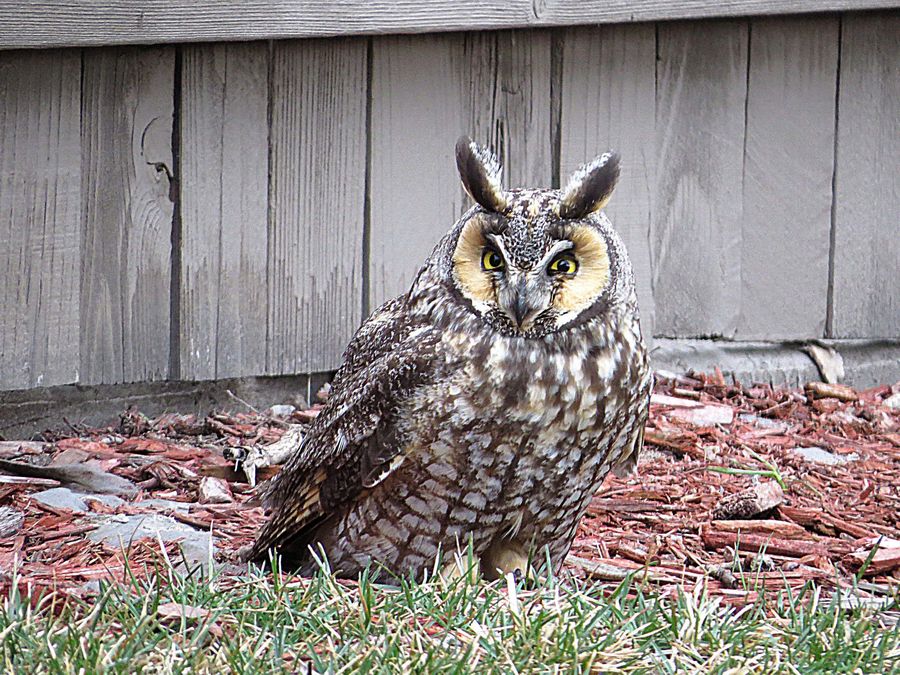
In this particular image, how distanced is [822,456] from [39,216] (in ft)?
10.3

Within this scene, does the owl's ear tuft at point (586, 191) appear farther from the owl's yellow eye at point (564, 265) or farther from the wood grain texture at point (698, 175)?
the wood grain texture at point (698, 175)

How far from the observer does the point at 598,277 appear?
3475 mm

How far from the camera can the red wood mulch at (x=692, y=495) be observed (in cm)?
362

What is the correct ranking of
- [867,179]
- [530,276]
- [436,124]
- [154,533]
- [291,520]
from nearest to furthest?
[530,276], [291,520], [154,533], [436,124], [867,179]

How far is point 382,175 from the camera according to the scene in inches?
200

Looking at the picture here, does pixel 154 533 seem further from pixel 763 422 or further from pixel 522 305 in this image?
pixel 763 422

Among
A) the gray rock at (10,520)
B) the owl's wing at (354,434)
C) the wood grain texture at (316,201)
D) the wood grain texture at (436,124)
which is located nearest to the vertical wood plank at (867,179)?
the wood grain texture at (436,124)

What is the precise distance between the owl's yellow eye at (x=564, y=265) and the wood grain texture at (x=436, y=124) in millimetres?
1794

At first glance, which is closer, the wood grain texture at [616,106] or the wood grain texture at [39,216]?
the wood grain texture at [39,216]

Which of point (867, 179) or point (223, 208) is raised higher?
point (867, 179)

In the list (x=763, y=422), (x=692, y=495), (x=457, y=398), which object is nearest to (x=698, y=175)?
(x=763, y=422)

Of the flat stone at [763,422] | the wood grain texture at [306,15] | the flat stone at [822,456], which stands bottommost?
the flat stone at [822,456]

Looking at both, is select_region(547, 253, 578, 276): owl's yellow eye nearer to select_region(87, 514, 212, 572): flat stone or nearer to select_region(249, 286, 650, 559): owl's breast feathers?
select_region(249, 286, 650, 559): owl's breast feathers

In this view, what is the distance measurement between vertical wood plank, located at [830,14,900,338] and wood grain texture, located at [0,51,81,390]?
326 cm
